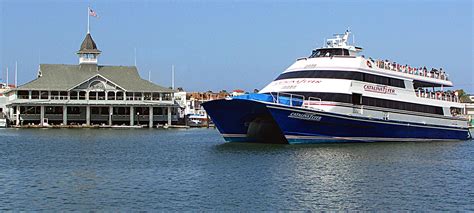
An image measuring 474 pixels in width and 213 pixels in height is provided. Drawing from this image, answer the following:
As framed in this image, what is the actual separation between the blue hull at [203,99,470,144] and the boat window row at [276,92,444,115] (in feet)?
3.62

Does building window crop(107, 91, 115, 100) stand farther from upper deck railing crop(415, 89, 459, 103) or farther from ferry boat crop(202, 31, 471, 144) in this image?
upper deck railing crop(415, 89, 459, 103)

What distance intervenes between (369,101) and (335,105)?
3128 mm

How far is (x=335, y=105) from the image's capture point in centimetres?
4331

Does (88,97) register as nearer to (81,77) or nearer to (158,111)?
(81,77)

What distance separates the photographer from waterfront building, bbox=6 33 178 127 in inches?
3314

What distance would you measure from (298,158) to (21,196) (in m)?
15.8

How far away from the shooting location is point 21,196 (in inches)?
890

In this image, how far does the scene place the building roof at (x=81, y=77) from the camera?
279 feet

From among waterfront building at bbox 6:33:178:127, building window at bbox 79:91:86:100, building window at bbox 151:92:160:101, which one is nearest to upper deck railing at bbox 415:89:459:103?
waterfront building at bbox 6:33:178:127

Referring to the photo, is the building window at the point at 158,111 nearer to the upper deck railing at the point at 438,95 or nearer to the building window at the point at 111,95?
the building window at the point at 111,95

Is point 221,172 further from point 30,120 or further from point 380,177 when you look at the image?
point 30,120

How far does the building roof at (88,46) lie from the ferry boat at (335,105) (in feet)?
157

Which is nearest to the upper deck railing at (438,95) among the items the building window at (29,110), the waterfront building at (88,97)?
the waterfront building at (88,97)

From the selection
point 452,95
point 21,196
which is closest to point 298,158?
point 21,196
